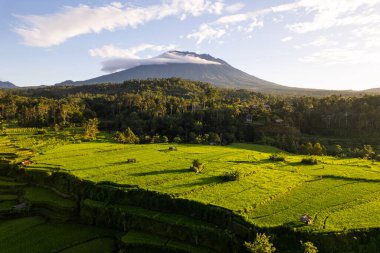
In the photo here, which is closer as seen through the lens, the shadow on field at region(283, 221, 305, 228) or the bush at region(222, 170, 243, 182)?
the shadow on field at region(283, 221, 305, 228)

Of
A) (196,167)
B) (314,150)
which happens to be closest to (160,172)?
(196,167)

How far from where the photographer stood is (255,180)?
30.5 m

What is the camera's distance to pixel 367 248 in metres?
19.4

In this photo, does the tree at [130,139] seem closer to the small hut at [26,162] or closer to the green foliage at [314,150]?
the small hut at [26,162]

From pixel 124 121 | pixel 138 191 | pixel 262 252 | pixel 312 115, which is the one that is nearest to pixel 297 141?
pixel 312 115

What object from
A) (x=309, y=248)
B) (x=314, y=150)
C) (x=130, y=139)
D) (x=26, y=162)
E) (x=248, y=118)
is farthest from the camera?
(x=248, y=118)

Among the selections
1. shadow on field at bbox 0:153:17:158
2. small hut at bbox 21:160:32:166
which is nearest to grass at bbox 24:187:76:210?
small hut at bbox 21:160:32:166

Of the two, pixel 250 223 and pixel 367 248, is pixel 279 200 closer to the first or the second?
pixel 250 223

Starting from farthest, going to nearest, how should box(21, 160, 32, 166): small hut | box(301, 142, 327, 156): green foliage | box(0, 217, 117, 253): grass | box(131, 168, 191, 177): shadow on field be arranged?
1. box(301, 142, 327, 156): green foliage
2. box(21, 160, 32, 166): small hut
3. box(131, 168, 191, 177): shadow on field
4. box(0, 217, 117, 253): grass

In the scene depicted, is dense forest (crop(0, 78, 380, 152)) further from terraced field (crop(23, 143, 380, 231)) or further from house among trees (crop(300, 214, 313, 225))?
house among trees (crop(300, 214, 313, 225))

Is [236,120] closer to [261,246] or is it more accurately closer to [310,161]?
[310,161]

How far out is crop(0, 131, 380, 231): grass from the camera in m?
23.0

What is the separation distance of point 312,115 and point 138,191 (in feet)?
202

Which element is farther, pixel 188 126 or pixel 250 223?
pixel 188 126
